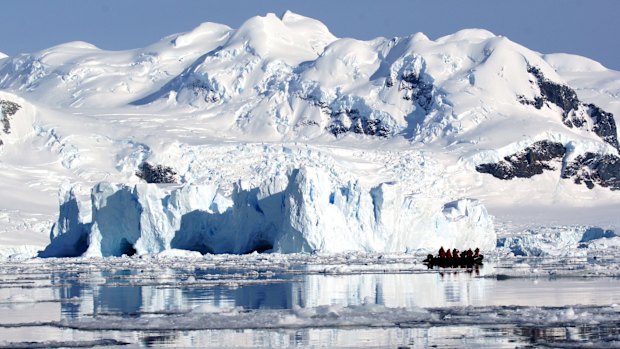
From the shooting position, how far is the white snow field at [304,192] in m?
23.9

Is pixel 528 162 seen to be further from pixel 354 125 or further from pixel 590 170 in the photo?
pixel 354 125

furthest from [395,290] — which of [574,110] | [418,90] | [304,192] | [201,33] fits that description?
[201,33]

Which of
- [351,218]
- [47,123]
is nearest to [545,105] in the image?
[47,123]

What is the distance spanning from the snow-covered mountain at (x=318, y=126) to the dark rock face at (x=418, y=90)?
186 mm

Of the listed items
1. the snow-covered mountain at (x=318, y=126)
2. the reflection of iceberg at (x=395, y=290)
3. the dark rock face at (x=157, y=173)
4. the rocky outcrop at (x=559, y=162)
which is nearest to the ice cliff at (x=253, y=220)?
the snow-covered mountain at (x=318, y=126)

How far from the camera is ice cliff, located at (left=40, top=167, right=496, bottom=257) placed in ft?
220

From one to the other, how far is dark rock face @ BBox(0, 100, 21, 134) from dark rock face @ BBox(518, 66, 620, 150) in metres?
69.6

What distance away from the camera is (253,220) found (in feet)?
231

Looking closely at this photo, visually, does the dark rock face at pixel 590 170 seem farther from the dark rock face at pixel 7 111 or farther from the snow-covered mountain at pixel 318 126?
the dark rock face at pixel 7 111

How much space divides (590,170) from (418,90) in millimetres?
24396

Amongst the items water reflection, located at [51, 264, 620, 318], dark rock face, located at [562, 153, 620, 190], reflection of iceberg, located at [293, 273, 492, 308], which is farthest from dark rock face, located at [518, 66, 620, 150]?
reflection of iceberg, located at [293, 273, 492, 308]

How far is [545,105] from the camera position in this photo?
157750 mm

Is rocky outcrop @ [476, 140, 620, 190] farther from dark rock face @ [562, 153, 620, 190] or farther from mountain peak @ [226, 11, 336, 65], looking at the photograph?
mountain peak @ [226, 11, 336, 65]

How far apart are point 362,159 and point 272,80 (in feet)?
96.1
